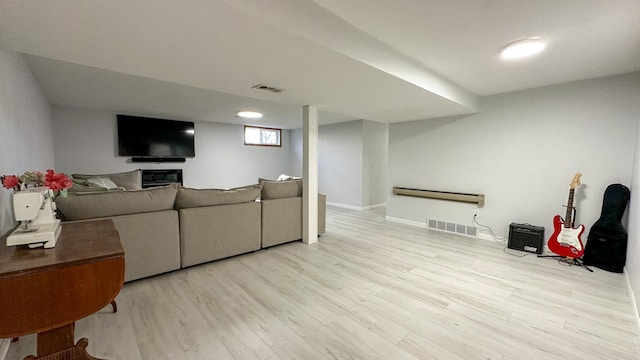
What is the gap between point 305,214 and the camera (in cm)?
382

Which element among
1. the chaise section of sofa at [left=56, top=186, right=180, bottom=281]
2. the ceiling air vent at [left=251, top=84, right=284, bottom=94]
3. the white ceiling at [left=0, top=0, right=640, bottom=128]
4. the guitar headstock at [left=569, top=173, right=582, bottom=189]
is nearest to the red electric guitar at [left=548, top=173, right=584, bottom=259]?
the guitar headstock at [left=569, top=173, right=582, bottom=189]

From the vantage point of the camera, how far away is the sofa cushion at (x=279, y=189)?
11.8 ft

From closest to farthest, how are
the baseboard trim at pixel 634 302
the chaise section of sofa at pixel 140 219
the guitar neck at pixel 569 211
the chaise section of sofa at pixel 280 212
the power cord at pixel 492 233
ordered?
the baseboard trim at pixel 634 302
the chaise section of sofa at pixel 140 219
the guitar neck at pixel 569 211
the chaise section of sofa at pixel 280 212
the power cord at pixel 492 233

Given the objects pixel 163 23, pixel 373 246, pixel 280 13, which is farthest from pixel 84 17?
pixel 373 246

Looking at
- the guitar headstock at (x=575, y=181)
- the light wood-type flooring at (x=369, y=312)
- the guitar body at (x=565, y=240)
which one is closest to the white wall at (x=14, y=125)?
the light wood-type flooring at (x=369, y=312)

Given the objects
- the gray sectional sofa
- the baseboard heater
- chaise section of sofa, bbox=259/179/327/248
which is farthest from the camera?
the baseboard heater

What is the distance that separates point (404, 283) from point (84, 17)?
3.13m

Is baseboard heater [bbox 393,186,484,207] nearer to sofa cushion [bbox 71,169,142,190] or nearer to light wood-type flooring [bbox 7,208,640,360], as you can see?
light wood-type flooring [bbox 7,208,640,360]

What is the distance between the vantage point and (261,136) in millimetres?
7871

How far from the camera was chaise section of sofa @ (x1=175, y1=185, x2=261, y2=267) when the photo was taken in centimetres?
284

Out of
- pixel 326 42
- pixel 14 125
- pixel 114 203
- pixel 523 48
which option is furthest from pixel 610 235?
pixel 14 125

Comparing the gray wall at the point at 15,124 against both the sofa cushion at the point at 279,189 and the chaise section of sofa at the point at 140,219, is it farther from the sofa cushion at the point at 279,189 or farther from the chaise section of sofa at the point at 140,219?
the sofa cushion at the point at 279,189

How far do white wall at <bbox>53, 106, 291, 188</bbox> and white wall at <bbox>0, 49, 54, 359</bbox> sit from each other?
94.1 inches

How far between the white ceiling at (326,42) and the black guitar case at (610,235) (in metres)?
1.42
